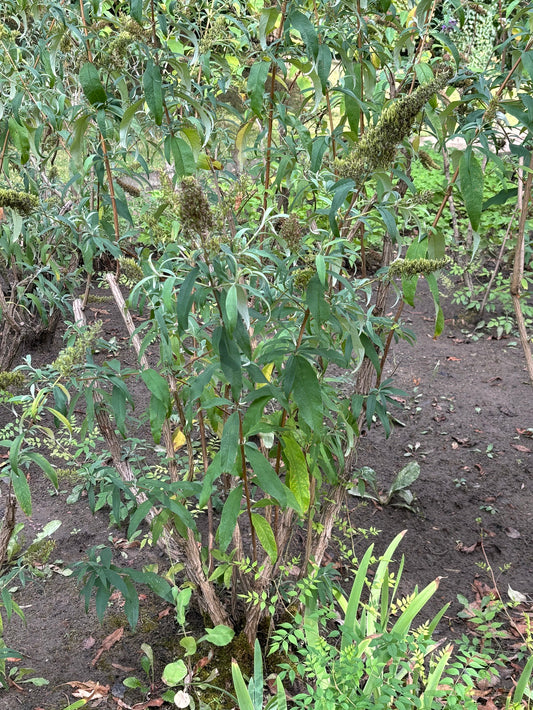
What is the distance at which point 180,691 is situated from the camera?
5.73 feet

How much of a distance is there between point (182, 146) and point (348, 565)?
1.69 meters

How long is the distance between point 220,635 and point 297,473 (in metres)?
0.66

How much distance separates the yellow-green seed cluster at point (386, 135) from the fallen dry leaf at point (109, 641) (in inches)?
62.0

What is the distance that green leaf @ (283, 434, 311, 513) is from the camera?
1502 mm

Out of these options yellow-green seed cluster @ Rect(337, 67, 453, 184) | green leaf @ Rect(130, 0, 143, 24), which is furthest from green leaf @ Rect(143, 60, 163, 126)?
yellow-green seed cluster @ Rect(337, 67, 453, 184)

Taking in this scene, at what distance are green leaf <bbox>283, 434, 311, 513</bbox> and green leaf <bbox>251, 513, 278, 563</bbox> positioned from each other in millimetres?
121

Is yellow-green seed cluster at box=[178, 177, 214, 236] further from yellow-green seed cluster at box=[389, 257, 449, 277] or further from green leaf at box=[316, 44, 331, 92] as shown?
green leaf at box=[316, 44, 331, 92]

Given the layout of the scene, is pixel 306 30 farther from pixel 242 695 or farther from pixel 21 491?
pixel 242 695

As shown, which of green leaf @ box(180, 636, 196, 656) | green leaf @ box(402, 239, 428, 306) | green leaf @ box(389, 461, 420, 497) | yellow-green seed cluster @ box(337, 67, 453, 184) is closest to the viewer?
yellow-green seed cluster @ box(337, 67, 453, 184)

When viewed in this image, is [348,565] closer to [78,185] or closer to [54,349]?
[78,185]

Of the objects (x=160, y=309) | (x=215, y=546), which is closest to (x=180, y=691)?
(x=215, y=546)

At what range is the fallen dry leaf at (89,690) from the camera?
175cm

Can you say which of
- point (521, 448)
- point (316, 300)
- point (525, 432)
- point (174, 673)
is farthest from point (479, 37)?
point (174, 673)

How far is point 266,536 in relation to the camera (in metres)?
1.55
